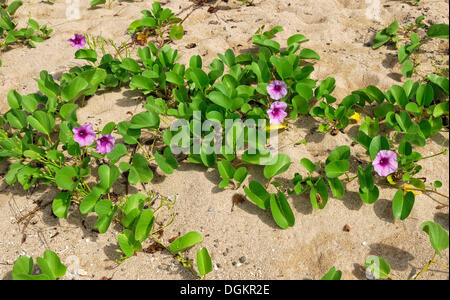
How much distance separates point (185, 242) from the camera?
165 centimetres

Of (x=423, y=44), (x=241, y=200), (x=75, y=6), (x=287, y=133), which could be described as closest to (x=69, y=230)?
(x=241, y=200)

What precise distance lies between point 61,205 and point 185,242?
66 centimetres

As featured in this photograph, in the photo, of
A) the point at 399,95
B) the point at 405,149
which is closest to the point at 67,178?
the point at 405,149

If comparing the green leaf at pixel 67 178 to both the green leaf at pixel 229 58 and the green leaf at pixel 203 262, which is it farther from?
the green leaf at pixel 229 58

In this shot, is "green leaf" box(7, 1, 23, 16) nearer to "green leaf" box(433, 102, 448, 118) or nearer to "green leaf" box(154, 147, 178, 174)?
"green leaf" box(154, 147, 178, 174)

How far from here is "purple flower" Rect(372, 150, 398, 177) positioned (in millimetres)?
1725

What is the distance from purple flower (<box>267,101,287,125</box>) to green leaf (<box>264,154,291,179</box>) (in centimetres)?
27

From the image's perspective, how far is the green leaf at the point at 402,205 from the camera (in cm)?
163

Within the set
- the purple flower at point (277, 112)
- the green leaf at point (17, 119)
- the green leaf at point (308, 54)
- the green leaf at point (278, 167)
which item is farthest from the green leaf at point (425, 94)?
the green leaf at point (17, 119)

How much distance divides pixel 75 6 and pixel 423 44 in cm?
281

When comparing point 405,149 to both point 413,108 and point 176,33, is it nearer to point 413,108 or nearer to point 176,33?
point 413,108

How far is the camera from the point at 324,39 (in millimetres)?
2607

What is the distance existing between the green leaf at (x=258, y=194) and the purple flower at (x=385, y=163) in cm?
53

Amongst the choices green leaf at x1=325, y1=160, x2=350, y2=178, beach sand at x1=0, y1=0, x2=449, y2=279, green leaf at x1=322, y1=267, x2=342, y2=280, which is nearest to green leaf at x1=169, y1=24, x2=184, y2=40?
beach sand at x1=0, y1=0, x2=449, y2=279
